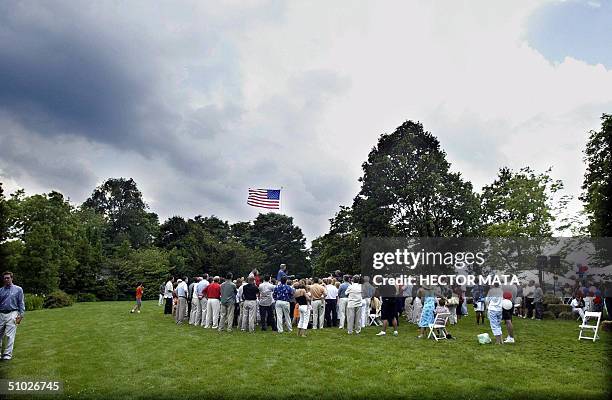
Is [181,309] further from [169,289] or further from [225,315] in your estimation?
[169,289]

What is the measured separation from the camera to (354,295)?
50.2 feet

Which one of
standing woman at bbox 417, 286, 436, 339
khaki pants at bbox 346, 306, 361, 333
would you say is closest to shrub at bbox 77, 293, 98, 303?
khaki pants at bbox 346, 306, 361, 333

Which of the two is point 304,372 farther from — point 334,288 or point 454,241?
point 454,241

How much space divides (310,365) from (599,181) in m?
23.6

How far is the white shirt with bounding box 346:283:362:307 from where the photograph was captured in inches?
594

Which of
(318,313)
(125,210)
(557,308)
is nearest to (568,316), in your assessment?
(557,308)

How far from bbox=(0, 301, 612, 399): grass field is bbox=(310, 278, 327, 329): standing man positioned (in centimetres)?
142

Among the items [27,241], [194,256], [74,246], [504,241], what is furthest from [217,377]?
[194,256]

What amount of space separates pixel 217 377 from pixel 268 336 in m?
5.78

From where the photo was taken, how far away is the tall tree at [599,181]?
75.0 feet

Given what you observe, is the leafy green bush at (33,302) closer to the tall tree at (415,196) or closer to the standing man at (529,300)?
the tall tree at (415,196)

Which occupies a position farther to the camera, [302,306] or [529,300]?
[529,300]

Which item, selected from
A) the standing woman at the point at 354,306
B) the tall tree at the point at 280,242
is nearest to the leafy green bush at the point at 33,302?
the standing woman at the point at 354,306

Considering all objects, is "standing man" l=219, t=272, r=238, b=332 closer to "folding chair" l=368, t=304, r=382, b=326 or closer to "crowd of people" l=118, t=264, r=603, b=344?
"crowd of people" l=118, t=264, r=603, b=344
